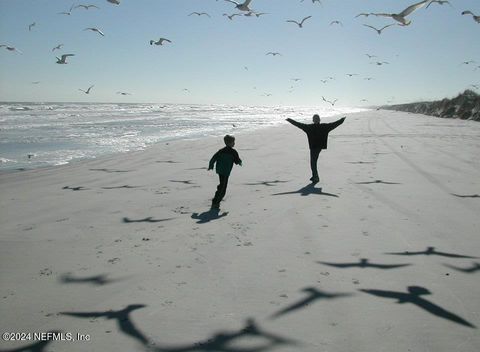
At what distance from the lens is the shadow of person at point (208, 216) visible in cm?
666

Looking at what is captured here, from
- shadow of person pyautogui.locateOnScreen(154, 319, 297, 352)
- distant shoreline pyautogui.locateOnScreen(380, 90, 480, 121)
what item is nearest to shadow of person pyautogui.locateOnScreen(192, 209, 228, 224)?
shadow of person pyautogui.locateOnScreen(154, 319, 297, 352)

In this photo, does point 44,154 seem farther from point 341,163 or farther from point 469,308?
point 469,308

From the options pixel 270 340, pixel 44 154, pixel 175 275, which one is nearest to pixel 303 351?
pixel 270 340

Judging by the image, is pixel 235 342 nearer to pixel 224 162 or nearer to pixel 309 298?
pixel 309 298

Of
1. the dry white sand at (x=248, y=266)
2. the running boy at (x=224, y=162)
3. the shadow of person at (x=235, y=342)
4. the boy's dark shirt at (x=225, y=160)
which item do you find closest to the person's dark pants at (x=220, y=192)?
the running boy at (x=224, y=162)

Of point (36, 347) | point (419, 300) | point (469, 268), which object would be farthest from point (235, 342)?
point (469, 268)

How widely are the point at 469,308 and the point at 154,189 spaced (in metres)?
6.96

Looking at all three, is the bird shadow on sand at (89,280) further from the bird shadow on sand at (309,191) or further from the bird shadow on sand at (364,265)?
the bird shadow on sand at (309,191)

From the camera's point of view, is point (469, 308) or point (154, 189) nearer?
point (469, 308)

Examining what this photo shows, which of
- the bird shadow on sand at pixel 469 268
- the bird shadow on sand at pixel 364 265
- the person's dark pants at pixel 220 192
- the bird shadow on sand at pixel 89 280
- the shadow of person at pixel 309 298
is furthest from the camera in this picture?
the person's dark pants at pixel 220 192

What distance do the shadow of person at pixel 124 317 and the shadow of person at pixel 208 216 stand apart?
291 cm

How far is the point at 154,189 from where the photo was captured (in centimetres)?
934

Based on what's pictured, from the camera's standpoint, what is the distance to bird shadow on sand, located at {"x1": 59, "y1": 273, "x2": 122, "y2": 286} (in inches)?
170

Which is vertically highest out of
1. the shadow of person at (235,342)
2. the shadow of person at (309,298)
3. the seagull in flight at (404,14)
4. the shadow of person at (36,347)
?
the seagull in flight at (404,14)
